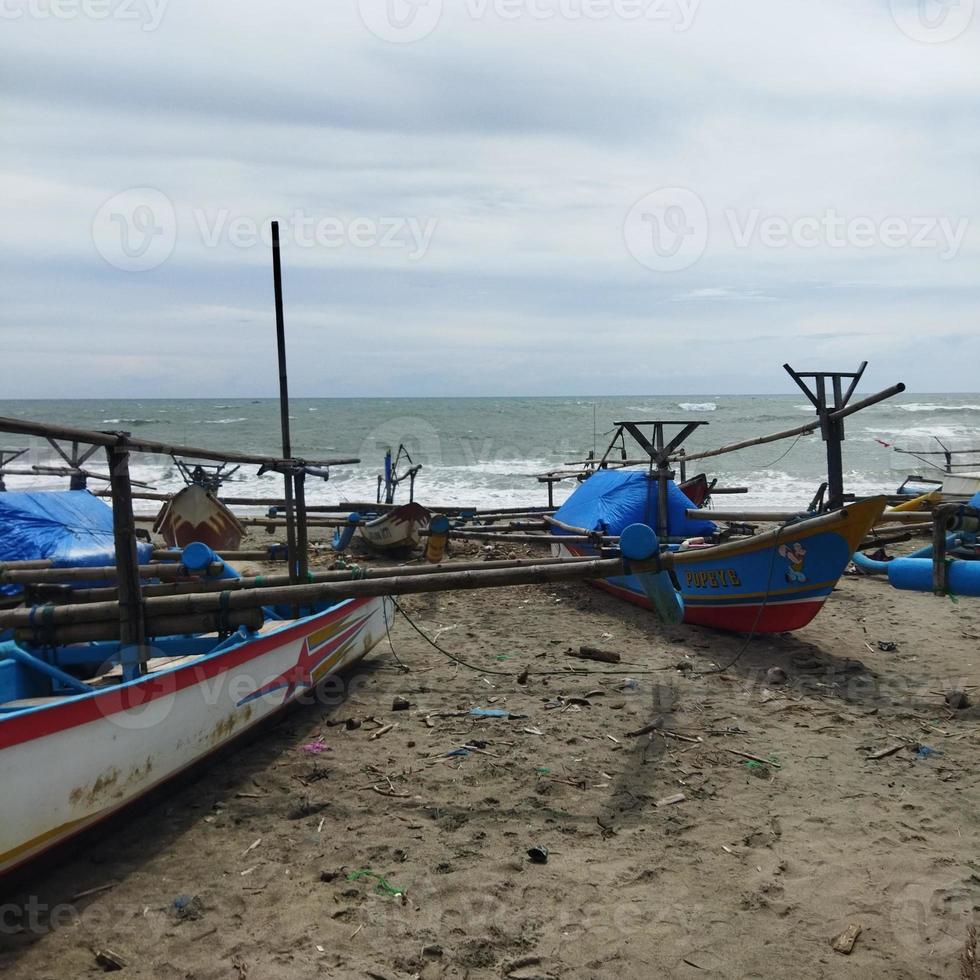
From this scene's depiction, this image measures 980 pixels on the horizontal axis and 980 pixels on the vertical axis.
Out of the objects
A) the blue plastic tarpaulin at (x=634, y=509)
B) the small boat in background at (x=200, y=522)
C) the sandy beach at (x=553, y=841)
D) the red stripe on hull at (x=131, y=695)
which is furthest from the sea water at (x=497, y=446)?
the sandy beach at (x=553, y=841)

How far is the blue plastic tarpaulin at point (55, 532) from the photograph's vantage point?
8078mm

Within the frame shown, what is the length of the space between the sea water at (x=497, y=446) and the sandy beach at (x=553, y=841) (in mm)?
9280

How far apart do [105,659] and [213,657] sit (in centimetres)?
109

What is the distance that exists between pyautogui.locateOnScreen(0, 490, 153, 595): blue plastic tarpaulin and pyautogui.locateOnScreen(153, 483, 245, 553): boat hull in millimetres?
869

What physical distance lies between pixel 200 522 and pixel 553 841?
6.85 metres

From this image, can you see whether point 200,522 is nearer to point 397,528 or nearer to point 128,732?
point 397,528

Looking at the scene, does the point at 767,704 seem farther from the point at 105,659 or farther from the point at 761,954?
the point at 105,659

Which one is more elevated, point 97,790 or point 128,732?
point 128,732

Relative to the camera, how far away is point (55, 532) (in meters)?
8.46

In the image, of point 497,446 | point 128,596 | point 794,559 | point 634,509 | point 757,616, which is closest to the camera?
point 128,596

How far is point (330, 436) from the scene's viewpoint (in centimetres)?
5278

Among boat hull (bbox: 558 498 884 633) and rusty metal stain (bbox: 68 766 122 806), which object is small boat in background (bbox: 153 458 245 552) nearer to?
boat hull (bbox: 558 498 884 633)

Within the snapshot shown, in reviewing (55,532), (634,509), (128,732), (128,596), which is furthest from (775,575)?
(55,532)

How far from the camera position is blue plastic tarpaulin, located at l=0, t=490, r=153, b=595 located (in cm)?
808
